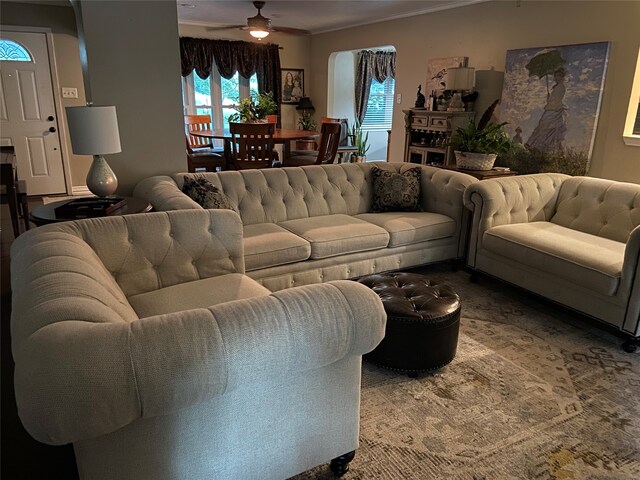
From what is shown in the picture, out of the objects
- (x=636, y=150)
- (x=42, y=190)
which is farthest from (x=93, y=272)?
(x=42, y=190)

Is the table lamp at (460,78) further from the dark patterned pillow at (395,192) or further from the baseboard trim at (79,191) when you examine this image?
the baseboard trim at (79,191)

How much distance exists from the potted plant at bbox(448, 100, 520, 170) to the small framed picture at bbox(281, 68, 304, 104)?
5.06 meters

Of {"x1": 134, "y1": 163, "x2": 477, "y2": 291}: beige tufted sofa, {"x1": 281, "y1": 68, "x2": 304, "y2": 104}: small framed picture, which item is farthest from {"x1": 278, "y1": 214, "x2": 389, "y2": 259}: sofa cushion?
{"x1": 281, "y1": 68, "x2": 304, "y2": 104}: small framed picture

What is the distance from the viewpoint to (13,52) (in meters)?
6.06

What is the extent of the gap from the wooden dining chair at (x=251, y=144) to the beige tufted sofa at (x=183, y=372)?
122 inches

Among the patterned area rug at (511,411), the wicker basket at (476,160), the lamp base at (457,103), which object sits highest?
the lamp base at (457,103)

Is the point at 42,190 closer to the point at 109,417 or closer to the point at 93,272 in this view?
the point at 93,272

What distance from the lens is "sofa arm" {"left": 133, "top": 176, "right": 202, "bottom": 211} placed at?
8.96ft

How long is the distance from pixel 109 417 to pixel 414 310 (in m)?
1.67

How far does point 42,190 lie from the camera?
21.2 feet

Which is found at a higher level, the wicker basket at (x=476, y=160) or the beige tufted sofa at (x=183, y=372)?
the wicker basket at (x=476, y=160)

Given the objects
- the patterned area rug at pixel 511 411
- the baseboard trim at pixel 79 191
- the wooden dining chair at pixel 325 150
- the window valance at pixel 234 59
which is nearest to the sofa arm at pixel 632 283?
the patterned area rug at pixel 511 411

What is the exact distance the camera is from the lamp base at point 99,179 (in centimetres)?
278

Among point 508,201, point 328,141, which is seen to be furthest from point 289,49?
point 508,201
